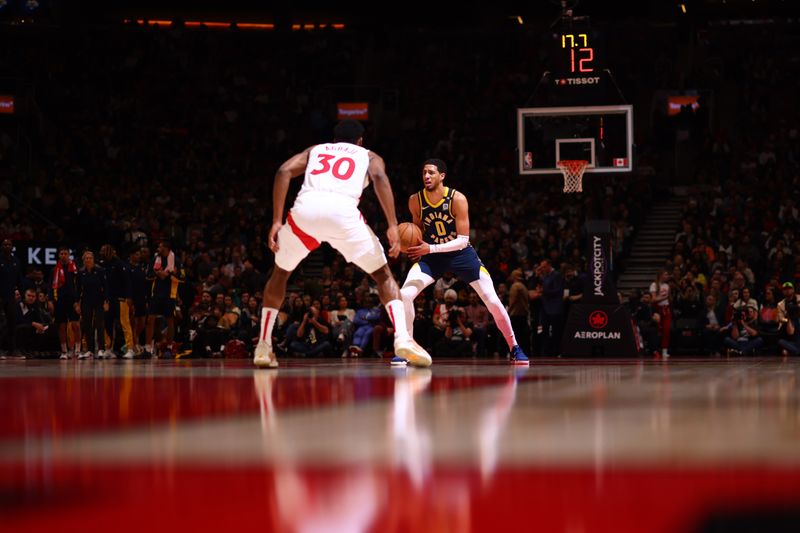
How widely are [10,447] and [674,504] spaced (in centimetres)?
167

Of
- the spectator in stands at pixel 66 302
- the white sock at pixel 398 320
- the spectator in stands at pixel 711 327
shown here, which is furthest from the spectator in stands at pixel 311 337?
the white sock at pixel 398 320

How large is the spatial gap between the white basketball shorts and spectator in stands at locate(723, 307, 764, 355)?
9080 millimetres

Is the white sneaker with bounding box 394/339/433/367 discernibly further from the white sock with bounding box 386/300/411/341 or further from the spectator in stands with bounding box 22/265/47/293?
the spectator in stands with bounding box 22/265/47/293

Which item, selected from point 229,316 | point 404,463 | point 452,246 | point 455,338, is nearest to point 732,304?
point 455,338

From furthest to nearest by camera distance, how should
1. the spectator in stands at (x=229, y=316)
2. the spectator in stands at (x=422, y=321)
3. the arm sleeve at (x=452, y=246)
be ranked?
the spectator in stands at (x=229, y=316) → the spectator in stands at (x=422, y=321) → the arm sleeve at (x=452, y=246)

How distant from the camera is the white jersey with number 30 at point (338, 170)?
24.5 feet

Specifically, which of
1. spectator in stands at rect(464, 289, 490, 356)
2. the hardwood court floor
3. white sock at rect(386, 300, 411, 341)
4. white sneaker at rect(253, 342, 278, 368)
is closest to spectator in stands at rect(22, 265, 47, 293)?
spectator in stands at rect(464, 289, 490, 356)

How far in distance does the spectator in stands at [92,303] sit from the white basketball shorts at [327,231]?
8.20m

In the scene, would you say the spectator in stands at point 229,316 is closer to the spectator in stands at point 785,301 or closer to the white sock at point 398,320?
the spectator in stands at point 785,301

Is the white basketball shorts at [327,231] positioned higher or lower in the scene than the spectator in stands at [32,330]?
higher

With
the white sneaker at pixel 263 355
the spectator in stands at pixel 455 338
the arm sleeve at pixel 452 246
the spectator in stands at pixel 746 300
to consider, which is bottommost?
the spectator in stands at pixel 455 338

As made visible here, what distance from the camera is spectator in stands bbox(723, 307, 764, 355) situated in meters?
15.1

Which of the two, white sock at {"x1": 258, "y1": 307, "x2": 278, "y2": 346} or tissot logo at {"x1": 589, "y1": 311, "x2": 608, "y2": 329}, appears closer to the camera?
white sock at {"x1": 258, "y1": 307, "x2": 278, "y2": 346}

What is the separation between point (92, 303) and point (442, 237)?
24.3 feet
